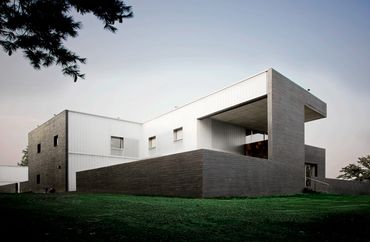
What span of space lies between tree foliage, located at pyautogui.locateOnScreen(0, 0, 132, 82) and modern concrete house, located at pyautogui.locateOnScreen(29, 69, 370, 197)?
26.0 ft

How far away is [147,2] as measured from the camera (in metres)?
10.7

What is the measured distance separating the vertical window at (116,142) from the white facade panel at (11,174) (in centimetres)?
2501

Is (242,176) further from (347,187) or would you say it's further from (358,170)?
(358,170)

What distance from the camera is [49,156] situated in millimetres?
26828

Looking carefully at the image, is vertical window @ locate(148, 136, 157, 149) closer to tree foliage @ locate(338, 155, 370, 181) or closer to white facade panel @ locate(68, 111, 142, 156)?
white facade panel @ locate(68, 111, 142, 156)

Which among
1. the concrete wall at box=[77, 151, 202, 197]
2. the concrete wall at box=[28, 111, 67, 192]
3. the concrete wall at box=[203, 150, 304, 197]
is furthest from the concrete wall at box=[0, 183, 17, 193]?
the concrete wall at box=[203, 150, 304, 197]

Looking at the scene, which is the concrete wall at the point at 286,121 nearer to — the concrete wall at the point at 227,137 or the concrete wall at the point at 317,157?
the concrete wall at the point at 317,157

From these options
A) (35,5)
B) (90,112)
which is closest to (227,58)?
(90,112)

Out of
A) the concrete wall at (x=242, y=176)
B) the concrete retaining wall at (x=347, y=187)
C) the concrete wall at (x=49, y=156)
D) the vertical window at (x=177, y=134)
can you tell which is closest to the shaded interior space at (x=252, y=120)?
the vertical window at (x=177, y=134)

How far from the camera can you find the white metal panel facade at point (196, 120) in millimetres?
18531

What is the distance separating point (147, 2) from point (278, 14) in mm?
7263

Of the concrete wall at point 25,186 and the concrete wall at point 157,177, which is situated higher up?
the concrete wall at point 157,177

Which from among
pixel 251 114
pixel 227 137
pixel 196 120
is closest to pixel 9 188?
pixel 196 120

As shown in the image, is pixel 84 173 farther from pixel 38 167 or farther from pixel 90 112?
pixel 38 167
